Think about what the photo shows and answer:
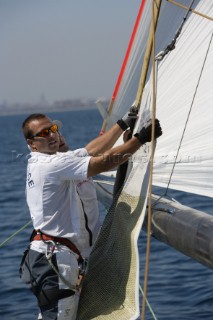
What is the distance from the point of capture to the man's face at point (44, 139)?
4.54m

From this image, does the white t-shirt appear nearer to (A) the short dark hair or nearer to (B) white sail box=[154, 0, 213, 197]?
(A) the short dark hair

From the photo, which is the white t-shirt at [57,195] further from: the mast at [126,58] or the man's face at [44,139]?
the mast at [126,58]

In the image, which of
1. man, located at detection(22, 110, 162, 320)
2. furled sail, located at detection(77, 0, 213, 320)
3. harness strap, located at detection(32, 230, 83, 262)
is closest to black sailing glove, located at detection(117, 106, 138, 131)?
furled sail, located at detection(77, 0, 213, 320)

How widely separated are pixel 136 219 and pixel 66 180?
1.61 ft

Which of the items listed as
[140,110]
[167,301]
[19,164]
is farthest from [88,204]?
→ [19,164]

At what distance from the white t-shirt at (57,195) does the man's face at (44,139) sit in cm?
5

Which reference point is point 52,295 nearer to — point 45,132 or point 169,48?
point 45,132

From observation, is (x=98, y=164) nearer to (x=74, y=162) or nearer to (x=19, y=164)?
(x=74, y=162)

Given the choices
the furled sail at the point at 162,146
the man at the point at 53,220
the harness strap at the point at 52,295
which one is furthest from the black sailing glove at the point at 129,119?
the harness strap at the point at 52,295

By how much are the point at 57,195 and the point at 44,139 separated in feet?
1.16

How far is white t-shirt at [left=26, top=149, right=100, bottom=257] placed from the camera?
173 inches

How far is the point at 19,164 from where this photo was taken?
95.3 feet

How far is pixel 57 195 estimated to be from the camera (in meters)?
4.53

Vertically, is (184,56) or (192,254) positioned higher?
(184,56)
